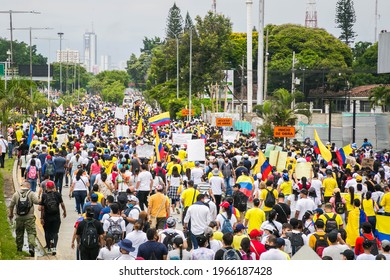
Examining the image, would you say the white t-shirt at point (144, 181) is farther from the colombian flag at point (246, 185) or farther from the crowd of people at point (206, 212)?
the colombian flag at point (246, 185)

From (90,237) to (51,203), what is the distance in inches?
105

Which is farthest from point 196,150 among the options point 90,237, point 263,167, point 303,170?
point 90,237

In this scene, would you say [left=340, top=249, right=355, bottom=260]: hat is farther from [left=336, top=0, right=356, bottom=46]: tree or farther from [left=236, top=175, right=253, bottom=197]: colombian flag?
[left=336, top=0, right=356, bottom=46]: tree

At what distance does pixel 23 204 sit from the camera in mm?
14867

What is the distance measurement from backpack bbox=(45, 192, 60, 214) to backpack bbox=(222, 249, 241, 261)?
5.14 m

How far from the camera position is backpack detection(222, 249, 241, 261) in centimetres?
1096

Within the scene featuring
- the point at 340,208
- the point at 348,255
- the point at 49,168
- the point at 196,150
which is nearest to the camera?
the point at 348,255

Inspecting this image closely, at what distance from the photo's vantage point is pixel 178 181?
20.3 metres

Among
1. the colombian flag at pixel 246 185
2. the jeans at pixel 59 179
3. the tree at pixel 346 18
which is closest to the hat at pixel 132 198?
the colombian flag at pixel 246 185

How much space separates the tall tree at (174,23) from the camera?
91.2 meters

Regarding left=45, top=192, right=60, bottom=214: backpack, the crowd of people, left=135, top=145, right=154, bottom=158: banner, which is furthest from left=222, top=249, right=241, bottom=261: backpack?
left=135, top=145, right=154, bottom=158: banner

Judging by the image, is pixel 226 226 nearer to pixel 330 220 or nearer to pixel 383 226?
pixel 330 220
